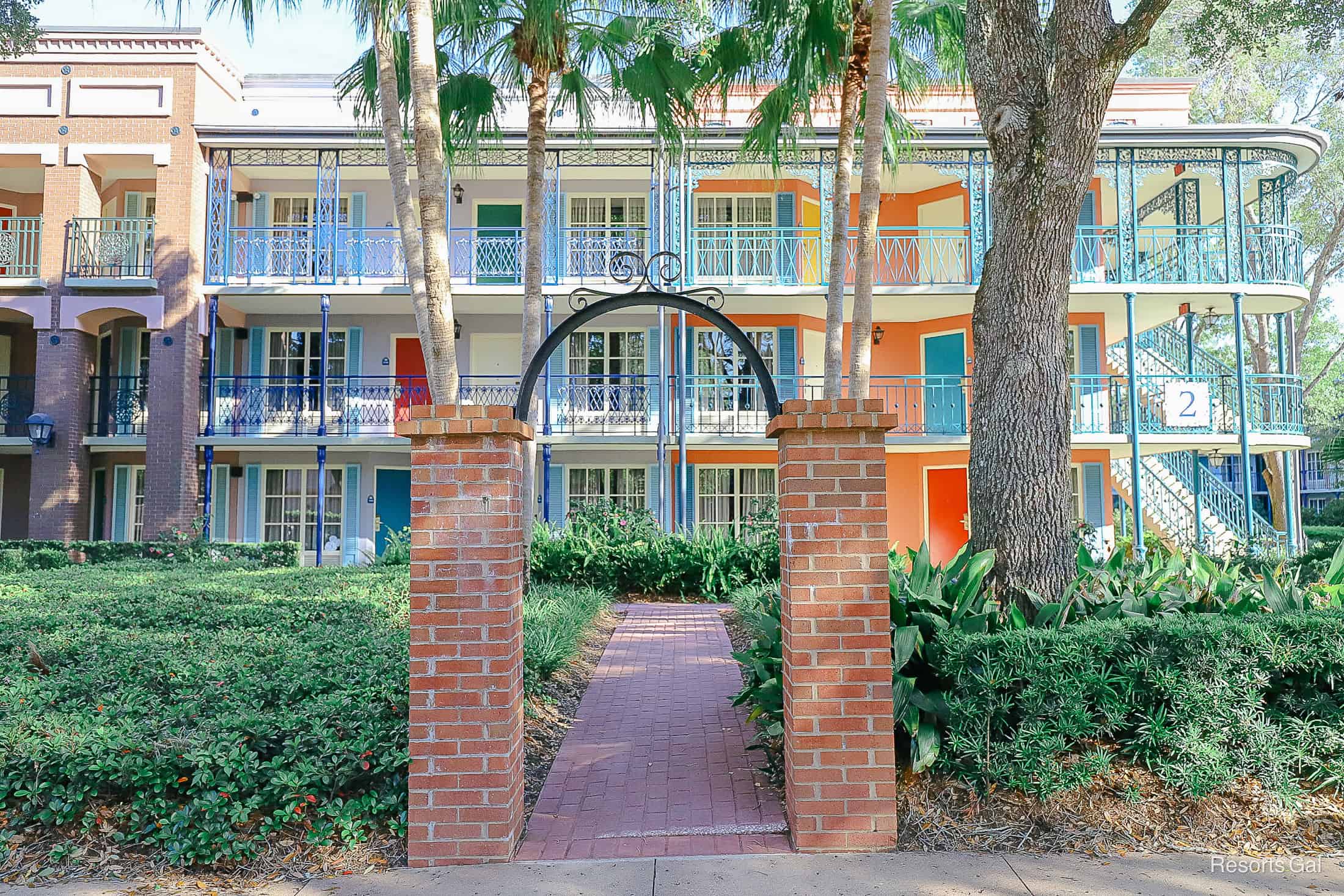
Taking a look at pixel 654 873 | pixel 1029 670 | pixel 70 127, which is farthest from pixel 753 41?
pixel 70 127

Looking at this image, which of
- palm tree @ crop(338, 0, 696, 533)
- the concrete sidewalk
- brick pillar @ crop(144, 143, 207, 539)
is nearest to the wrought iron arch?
the concrete sidewalk

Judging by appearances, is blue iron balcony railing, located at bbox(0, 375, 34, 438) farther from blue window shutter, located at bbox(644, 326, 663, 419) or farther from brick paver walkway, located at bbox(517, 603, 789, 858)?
brick paver walkway, located at bbox(517, 603, 789, 858)

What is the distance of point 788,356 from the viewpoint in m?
17.9

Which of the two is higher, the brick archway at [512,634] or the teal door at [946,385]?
the teal door at [946,385]

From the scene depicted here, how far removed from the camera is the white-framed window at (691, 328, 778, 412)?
1742 cm

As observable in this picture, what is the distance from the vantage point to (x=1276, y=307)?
17109 mm

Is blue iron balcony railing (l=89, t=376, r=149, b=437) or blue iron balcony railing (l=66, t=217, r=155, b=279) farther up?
blue iron balcony railing (l=66, t=217, r=155, b=279)

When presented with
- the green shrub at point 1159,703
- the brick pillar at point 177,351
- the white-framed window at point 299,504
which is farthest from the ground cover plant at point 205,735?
the white-framed window at point 299,504

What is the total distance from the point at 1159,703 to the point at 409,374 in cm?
1619

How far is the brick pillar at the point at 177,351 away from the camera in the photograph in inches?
647

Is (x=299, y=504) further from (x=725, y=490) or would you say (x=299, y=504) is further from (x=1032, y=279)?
(x=1032, y=279)

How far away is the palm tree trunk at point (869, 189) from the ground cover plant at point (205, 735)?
12.8ft

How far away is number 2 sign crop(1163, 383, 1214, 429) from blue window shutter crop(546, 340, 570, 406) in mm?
10499

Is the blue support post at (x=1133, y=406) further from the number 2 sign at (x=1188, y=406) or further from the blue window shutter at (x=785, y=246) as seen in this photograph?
the blue window shutter at (x=785, y=246)
